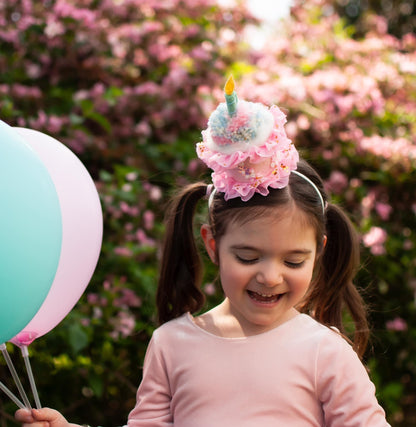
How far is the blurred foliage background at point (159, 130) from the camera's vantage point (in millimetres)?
2697

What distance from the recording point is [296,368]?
1558mm

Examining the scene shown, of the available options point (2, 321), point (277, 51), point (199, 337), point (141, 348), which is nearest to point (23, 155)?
point (2, 321)

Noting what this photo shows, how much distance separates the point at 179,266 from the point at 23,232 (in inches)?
27.8

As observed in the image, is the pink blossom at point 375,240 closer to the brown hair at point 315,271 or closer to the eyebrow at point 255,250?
the brown hair at point 315,271

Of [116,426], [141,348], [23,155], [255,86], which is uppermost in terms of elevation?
[23,155]

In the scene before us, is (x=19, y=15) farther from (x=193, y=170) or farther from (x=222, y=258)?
(x=222, y=258)

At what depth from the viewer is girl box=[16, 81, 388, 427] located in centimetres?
150

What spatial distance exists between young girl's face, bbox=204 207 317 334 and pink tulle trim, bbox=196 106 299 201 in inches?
2.6

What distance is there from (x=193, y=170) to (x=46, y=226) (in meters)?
2.13

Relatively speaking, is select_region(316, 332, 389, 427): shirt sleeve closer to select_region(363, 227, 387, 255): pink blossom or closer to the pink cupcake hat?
the pink cupcake hat

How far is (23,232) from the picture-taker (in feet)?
4.17

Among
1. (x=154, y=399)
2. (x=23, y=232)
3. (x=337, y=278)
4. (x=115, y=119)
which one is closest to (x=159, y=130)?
(x=115, y=119)

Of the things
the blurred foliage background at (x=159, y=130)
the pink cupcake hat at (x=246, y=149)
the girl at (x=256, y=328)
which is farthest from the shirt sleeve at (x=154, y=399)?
the blurred foliage background at (x=159, y=130)

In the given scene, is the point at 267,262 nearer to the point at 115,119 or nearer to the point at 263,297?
the point at 263,297
